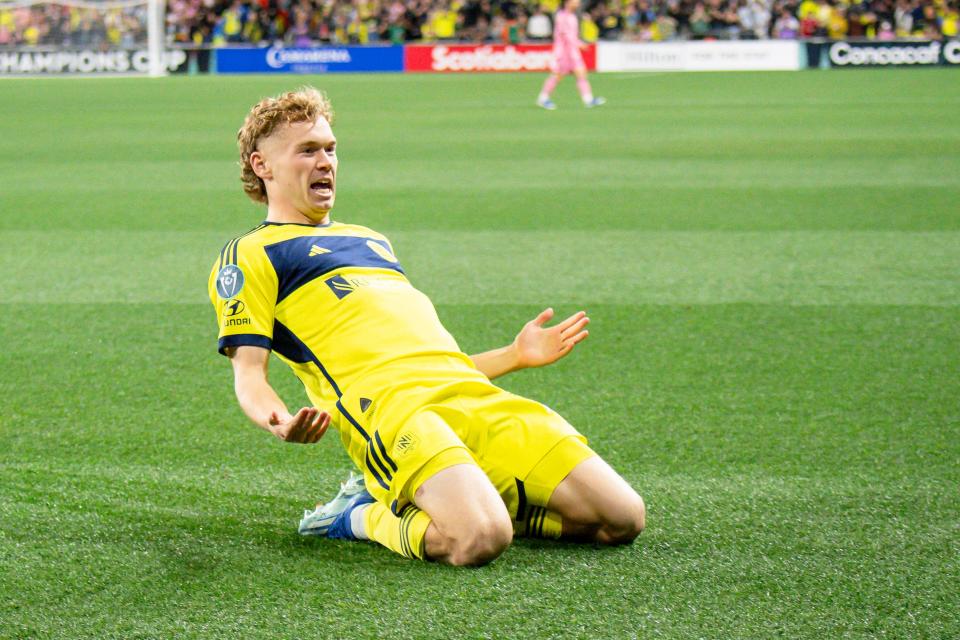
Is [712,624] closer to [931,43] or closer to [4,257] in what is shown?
[4,257]

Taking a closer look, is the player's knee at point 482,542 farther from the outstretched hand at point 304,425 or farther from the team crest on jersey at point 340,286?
the team crest on jersey at point 340,286

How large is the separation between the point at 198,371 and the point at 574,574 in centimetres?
267

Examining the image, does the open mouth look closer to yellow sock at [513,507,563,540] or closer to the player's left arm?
the player's left arm

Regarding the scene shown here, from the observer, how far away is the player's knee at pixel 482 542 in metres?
3.15

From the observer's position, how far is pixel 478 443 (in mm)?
3430

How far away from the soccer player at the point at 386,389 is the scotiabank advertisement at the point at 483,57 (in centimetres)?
2600

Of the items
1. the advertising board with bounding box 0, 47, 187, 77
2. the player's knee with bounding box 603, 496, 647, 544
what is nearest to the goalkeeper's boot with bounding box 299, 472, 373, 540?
the player's knee with bounding box 603, 496, 647, 544

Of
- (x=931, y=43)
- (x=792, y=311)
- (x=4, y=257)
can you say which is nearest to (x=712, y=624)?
(x=792, y=311)

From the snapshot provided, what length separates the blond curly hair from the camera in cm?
364

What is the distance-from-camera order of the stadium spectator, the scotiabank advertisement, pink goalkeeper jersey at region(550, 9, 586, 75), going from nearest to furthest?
pink goalkeeper jersey at region(550, 9, 586, 75) < the scotiabank advertisement < the stadium spectator

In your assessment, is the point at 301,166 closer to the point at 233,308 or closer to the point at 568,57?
the point at 233,308

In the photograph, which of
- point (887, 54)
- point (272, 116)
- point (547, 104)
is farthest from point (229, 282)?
point (887, 54)

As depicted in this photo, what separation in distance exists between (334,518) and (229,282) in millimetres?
729

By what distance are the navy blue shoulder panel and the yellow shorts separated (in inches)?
18.6
